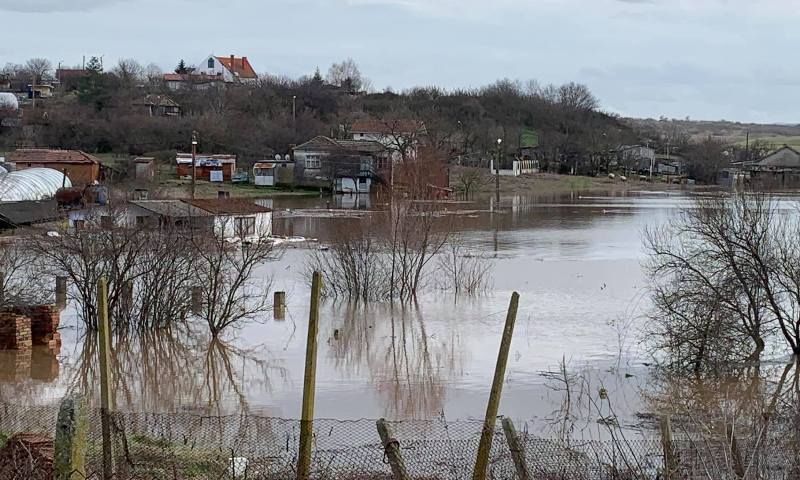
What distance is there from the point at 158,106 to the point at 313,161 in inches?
1171

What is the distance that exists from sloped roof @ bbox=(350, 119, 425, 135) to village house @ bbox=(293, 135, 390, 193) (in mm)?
4084

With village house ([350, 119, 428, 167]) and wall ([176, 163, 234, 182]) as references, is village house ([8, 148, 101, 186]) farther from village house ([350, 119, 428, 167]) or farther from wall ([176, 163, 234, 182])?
village house ([350, 119, 428, 167])

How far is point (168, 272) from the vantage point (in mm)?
22203

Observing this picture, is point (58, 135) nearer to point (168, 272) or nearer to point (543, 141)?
point (543, 141)

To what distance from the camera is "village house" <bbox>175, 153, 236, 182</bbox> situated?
7656 centimetres

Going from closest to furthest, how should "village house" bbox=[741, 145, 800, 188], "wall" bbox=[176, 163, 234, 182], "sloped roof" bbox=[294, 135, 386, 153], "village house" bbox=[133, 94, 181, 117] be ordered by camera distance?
"wall" bbox=[176, 163, 234, 182] < "sloped roof" bbox=[294, 135, 386, 153] < "village house" bbox=[741, 145, 800, 188] < "village house" bbox=[133, 94, 181, 117]

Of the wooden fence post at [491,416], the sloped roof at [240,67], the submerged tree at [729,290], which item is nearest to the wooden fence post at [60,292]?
the submerged tree at [729,290]

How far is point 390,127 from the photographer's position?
84.0 meters

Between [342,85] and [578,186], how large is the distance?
2150 inches

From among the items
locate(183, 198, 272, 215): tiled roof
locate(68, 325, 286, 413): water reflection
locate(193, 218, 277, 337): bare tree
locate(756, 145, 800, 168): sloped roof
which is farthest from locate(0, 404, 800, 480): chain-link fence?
locate(756, 145, 800, 168): sloped roof

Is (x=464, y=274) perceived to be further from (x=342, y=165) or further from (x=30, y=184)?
(x=342, y=165)

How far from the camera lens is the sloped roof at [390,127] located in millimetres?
82562

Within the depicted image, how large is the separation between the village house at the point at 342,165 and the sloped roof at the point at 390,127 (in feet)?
13.4

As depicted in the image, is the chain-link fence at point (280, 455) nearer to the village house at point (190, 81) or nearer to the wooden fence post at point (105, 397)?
the wooden fence post at point (105, 397)
